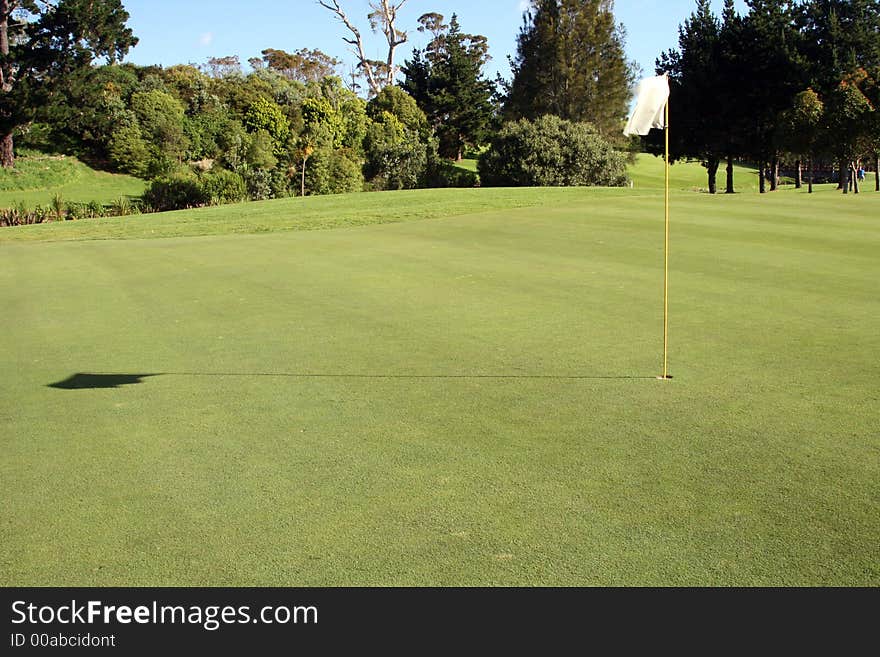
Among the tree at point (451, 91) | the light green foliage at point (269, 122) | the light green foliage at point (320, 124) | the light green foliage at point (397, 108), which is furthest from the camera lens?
the tree at point (451, 91)

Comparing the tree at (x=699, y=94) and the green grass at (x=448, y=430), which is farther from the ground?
the tree at (x=699, y=94)

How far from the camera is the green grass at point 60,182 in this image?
5038 centimetres

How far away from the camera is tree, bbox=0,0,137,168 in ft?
171

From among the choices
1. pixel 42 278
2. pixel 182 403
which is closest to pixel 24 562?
pixel 182 403

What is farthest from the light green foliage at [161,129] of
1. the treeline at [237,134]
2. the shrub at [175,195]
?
the shrub at [175,195]

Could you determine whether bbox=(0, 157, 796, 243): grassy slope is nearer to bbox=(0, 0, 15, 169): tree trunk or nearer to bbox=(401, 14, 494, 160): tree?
bbox=(0, 0, 15, 169): tree trunk

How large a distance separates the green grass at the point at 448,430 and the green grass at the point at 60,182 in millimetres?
39644

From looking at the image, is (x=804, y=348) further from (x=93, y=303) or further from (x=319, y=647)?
(x=93, y=303)

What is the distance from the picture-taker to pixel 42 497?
5.50 m

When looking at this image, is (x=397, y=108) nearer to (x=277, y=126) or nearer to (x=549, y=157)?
(x=277, y=126)

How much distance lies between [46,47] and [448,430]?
184ft

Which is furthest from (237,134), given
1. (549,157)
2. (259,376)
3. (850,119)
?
(259,376)

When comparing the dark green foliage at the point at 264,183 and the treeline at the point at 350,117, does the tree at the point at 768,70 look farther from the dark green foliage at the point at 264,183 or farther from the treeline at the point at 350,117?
the dark green foliage at the point at 264,183

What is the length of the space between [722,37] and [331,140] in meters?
27.4
